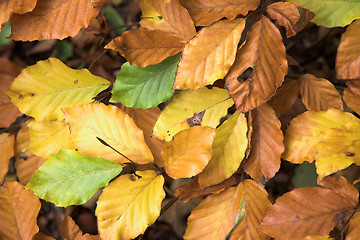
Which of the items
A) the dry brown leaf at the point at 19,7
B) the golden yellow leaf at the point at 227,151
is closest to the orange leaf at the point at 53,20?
the dry brown leaf at the point at 19,7

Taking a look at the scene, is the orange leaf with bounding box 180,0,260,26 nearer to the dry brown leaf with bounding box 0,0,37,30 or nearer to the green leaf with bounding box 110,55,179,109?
the green leaf with bounding box 110,55,179,109

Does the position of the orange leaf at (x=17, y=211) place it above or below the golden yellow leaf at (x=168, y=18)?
below

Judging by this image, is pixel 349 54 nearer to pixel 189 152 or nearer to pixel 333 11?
pixel 333 11

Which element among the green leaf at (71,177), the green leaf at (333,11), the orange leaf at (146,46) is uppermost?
the green leaf at (333,11)

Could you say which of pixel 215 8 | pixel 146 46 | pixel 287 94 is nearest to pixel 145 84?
pixel 146 46

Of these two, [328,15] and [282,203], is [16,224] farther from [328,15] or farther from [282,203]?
[328,15]

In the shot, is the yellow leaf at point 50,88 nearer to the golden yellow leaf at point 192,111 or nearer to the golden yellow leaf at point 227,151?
the golden yellow leaf at point 192,111

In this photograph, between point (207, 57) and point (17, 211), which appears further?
point (17, 211)

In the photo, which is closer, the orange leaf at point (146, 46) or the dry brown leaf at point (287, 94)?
the orange leaf at point (146, 46)
